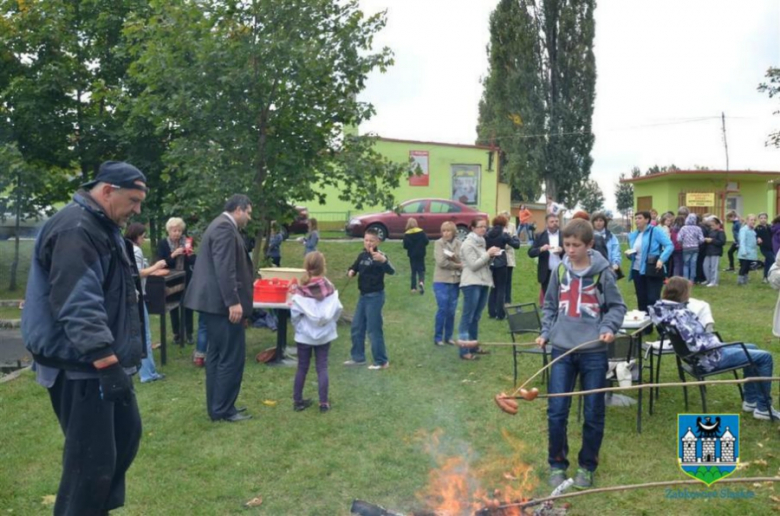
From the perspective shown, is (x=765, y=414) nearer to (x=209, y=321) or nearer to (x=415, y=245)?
(x=209, y=321)

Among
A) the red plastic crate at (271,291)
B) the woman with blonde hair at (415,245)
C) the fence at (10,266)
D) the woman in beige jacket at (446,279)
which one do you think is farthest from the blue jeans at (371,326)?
the fence at (10,266)

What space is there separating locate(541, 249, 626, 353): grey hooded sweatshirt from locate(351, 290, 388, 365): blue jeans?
351cm

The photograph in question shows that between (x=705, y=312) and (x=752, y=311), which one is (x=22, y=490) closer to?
(x=705, y=312)

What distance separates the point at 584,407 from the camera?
4.56 m

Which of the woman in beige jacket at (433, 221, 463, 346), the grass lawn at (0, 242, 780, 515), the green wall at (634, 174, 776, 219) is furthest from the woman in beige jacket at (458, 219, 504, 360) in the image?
the green wall at (634, 174, 776, 219)

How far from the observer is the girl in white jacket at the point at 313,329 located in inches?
247

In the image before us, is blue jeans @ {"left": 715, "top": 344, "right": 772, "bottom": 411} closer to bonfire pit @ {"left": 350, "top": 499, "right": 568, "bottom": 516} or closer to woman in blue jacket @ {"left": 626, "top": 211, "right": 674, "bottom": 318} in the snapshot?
bonfire pit @ {"left": 350, "top": 499, "right": 568, "bottom": 516}

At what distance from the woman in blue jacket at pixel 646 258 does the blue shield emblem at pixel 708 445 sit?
361cm

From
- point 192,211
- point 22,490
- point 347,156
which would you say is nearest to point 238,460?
point 22,490

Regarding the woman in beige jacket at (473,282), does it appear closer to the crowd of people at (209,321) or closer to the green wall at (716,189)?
the crowd of people at (209,321)

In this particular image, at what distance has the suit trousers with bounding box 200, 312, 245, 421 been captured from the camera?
5.96 m

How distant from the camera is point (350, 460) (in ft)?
16.6

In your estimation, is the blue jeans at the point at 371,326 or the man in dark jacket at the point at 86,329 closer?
the man in dark jacket at the point at 86,329

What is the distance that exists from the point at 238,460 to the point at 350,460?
854 mm
